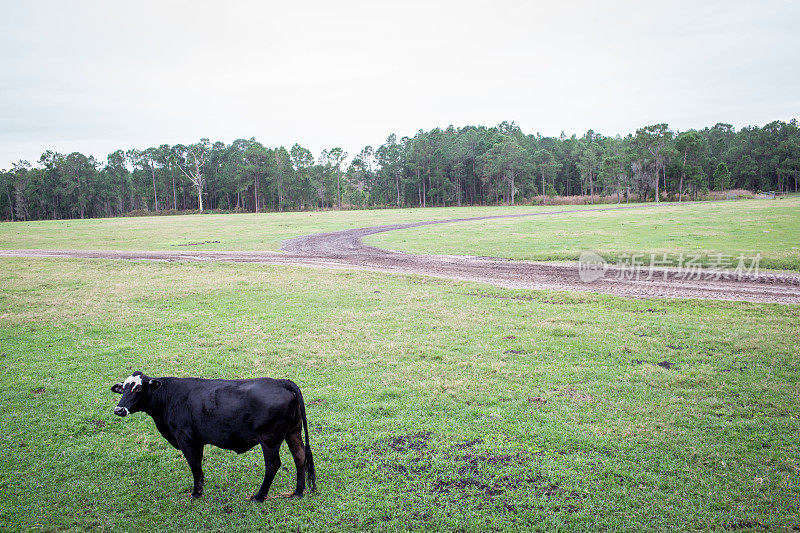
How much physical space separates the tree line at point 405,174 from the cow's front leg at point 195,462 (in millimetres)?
115799

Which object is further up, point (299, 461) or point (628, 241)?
point (628, 241)

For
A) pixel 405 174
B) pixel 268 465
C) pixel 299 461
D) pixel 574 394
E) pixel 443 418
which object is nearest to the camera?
pixel 268 465

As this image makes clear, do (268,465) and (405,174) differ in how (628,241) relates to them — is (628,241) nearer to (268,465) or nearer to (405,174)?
(268,465)

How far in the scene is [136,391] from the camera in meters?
5.98

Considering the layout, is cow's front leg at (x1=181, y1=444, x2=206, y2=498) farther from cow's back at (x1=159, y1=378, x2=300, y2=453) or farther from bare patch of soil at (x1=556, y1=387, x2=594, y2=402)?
bare patch of soil at (x1=556, y1=387, x2=594, y2=402)

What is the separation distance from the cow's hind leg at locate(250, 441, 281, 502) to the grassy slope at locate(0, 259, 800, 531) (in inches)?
7.6

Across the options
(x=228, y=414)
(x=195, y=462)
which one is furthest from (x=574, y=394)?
(x=195, y=462)

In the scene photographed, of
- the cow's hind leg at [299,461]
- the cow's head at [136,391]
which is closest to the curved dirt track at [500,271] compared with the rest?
the cow's hind leg at [299,461]

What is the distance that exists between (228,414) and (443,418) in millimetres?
3669

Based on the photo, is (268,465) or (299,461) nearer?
(268,465)

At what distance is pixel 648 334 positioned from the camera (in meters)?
11.7

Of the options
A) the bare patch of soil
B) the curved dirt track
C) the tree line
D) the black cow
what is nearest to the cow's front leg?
the black cow

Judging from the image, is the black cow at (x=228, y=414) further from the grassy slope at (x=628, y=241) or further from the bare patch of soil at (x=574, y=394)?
the grassy slope at (x=628, y=241)

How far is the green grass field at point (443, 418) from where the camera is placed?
17.9ft
